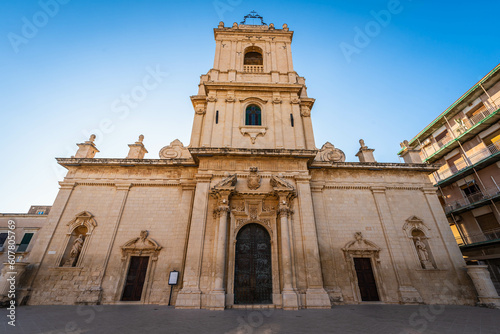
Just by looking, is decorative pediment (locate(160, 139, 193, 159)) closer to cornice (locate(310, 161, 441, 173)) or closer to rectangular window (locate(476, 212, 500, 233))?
cornice (locate(310, 161, 441, 173))

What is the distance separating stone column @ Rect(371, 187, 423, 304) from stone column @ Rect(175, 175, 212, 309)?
33.1 ft

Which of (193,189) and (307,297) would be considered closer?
(307,297)

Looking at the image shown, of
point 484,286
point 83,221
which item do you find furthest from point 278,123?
point 484,286

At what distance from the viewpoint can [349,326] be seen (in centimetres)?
640

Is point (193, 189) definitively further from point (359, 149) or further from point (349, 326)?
point (359, 149)

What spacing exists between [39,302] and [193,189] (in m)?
8.79

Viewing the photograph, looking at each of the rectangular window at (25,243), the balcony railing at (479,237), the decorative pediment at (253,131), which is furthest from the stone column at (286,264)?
the rectangular window at (25,243)

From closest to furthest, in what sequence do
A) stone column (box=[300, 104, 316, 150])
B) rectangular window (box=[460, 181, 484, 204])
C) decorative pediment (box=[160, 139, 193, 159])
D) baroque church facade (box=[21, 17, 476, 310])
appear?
baroque church facade (box=[21, 17, 476, 310]) → decorative pediment (box=[160, 139, 193, 159]) → stone column (box=[300, 104, 316, 150]) → rectangular window (box=[460, 181, 484, 204])

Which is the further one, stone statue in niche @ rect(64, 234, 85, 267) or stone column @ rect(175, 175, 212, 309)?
stone statue in niche @ rect(64, 234, 85, 267)

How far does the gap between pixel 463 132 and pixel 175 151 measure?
2351 cm

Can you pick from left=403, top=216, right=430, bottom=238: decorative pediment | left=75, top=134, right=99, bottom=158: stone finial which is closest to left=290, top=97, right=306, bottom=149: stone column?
left=403, top=216, right=430, bottom=238: decorative pediment

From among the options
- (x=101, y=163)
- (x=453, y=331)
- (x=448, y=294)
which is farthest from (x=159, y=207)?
(x=448, y=294)

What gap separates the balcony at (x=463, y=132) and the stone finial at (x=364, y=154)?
905 cm

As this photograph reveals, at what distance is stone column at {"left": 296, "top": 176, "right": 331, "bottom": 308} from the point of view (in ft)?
32.0
